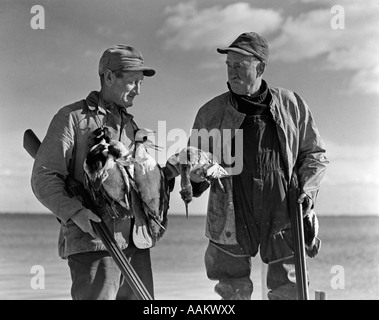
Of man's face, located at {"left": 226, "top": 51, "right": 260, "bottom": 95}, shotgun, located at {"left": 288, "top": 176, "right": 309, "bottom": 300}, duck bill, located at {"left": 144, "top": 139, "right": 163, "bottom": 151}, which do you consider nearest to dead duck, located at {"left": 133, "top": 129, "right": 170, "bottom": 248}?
duck bill, located at {"left": 144, "top": 139, "right": 163, "bottom": 151}

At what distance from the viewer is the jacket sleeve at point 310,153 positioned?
420cm

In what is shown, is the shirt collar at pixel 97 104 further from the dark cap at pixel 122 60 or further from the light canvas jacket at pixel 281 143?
the light canvas jacket at pixel 281 143

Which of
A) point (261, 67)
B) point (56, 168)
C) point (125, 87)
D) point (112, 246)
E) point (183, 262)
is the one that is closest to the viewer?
point (112, 246)

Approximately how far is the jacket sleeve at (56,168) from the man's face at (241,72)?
3.14ft

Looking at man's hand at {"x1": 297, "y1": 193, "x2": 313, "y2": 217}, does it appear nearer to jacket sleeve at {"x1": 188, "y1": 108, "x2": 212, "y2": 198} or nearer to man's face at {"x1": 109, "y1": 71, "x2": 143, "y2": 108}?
jacket sleeve at {"x1": 188, "y1": 108, "x2": 212, "y2": 198}

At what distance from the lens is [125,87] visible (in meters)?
4.13

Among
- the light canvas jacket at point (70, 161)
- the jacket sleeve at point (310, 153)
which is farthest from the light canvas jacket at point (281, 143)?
the light canvas jacket at point (70, 161)

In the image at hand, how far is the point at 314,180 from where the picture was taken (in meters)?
4.18

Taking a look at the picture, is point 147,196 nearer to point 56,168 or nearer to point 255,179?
point 56,168

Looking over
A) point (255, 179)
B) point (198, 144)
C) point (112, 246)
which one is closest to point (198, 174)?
point (198, 144)

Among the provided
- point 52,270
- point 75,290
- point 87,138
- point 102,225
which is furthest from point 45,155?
point 52,270

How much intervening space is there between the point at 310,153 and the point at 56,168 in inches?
58.0

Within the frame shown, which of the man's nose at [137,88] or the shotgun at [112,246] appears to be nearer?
the shotgun at [112,246]
